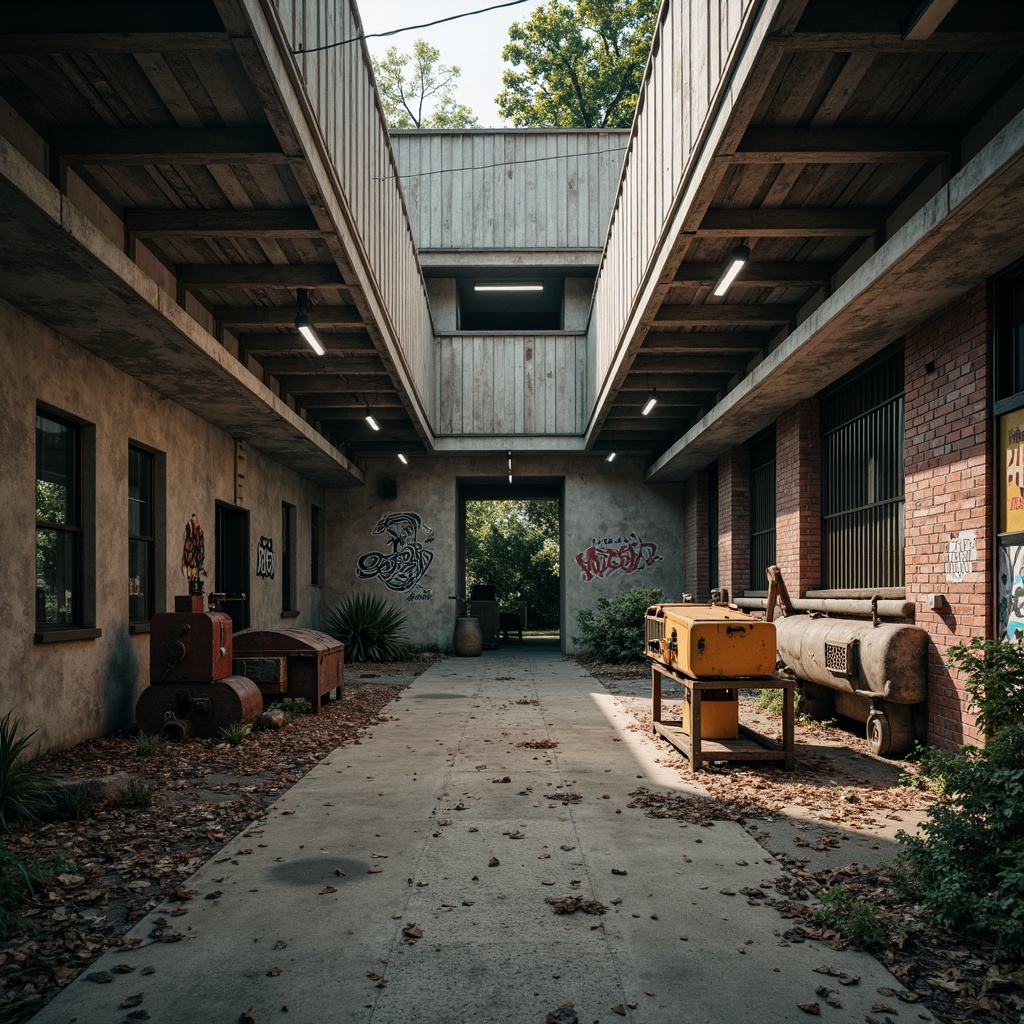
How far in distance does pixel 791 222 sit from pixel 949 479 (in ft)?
7.99

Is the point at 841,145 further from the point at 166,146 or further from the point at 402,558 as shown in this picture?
the point at 402,558

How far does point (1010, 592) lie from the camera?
20.4 ft

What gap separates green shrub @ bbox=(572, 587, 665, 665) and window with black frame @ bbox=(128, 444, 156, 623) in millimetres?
8876

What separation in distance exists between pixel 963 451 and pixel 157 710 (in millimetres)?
7450

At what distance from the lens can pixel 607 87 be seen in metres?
29.5

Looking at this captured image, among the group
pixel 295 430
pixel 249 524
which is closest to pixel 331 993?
pixel 295 430

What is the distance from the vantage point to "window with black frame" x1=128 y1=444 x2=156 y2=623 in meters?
9.46

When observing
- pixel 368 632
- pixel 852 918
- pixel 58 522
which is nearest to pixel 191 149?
pixel 58 522

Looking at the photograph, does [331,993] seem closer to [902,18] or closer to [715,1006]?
[715,1006]

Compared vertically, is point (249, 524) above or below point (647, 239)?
below

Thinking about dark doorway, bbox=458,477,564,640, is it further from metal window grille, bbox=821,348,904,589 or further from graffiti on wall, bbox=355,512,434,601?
metal window grille, bbox=821,348,904,589

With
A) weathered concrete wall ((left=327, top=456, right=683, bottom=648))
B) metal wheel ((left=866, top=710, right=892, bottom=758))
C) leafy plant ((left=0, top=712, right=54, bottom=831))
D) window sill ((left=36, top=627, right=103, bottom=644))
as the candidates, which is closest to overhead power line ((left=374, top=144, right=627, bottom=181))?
weathered concrete wall ((left=327, top=456, right=683, bottom=648))

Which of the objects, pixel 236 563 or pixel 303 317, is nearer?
pixel 303 317

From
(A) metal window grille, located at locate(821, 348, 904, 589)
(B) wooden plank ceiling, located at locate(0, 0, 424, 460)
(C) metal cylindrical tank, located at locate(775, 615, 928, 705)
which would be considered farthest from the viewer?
(A) metal window grille, located at locate(821, 348, 904, 589)
